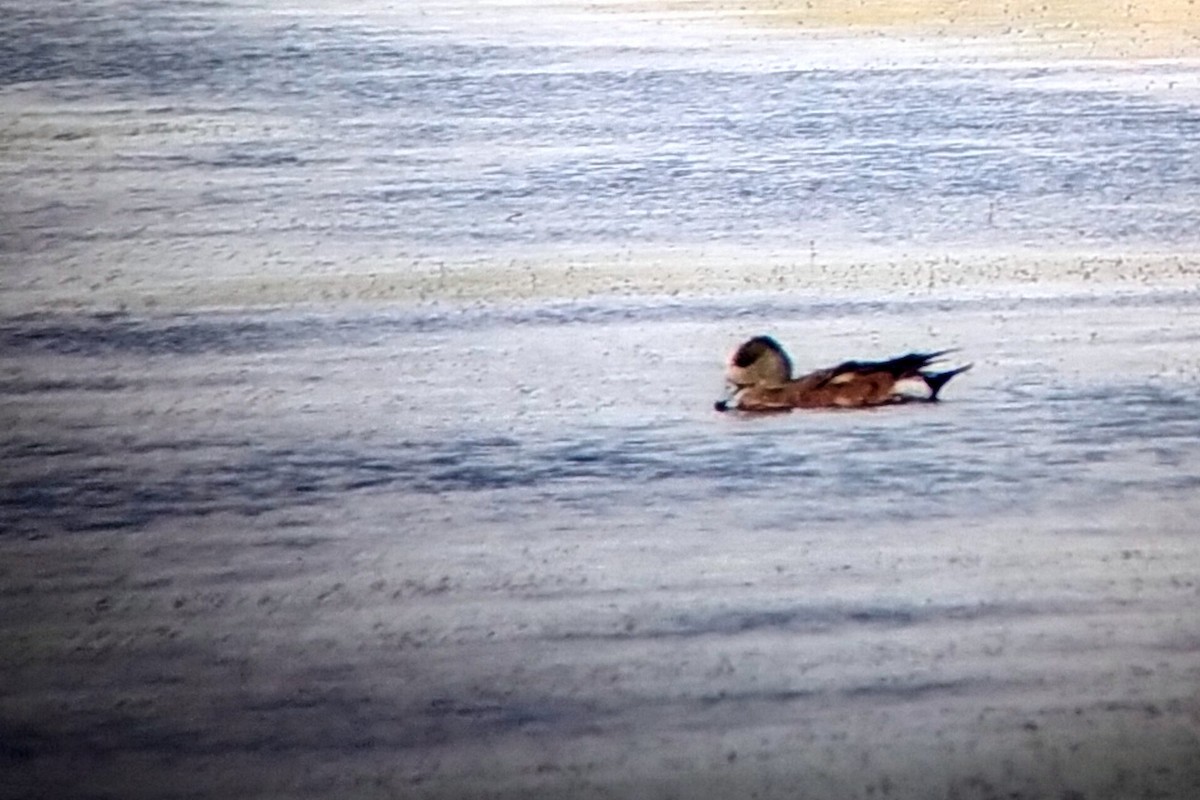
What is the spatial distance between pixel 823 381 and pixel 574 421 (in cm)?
19

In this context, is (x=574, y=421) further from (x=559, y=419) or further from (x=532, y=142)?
(x=532, y=142)

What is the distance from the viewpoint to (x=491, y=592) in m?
1.14

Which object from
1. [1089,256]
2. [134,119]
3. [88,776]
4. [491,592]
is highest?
[134,119]

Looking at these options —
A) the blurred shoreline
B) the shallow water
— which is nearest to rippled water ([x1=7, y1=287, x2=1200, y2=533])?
the shallow water

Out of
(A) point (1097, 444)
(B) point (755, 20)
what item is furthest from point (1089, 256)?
(B) point (755, 20)

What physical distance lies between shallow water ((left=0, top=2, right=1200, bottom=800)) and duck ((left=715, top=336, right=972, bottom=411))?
14mm

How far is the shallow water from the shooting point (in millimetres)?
1104

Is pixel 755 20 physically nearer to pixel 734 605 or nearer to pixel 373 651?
pixel 734 605

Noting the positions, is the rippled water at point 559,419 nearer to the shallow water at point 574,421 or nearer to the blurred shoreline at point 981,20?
the shallow water at point 574,421

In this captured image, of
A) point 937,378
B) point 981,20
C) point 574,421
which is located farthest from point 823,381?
point 981,20

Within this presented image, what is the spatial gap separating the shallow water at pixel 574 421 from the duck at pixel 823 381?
0.01 m

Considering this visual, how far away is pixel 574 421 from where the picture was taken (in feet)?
3.74

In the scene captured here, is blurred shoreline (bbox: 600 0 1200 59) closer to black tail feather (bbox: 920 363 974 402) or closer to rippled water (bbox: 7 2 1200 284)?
rippled water (bbox: 7 2 1200 284)

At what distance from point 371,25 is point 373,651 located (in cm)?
46
